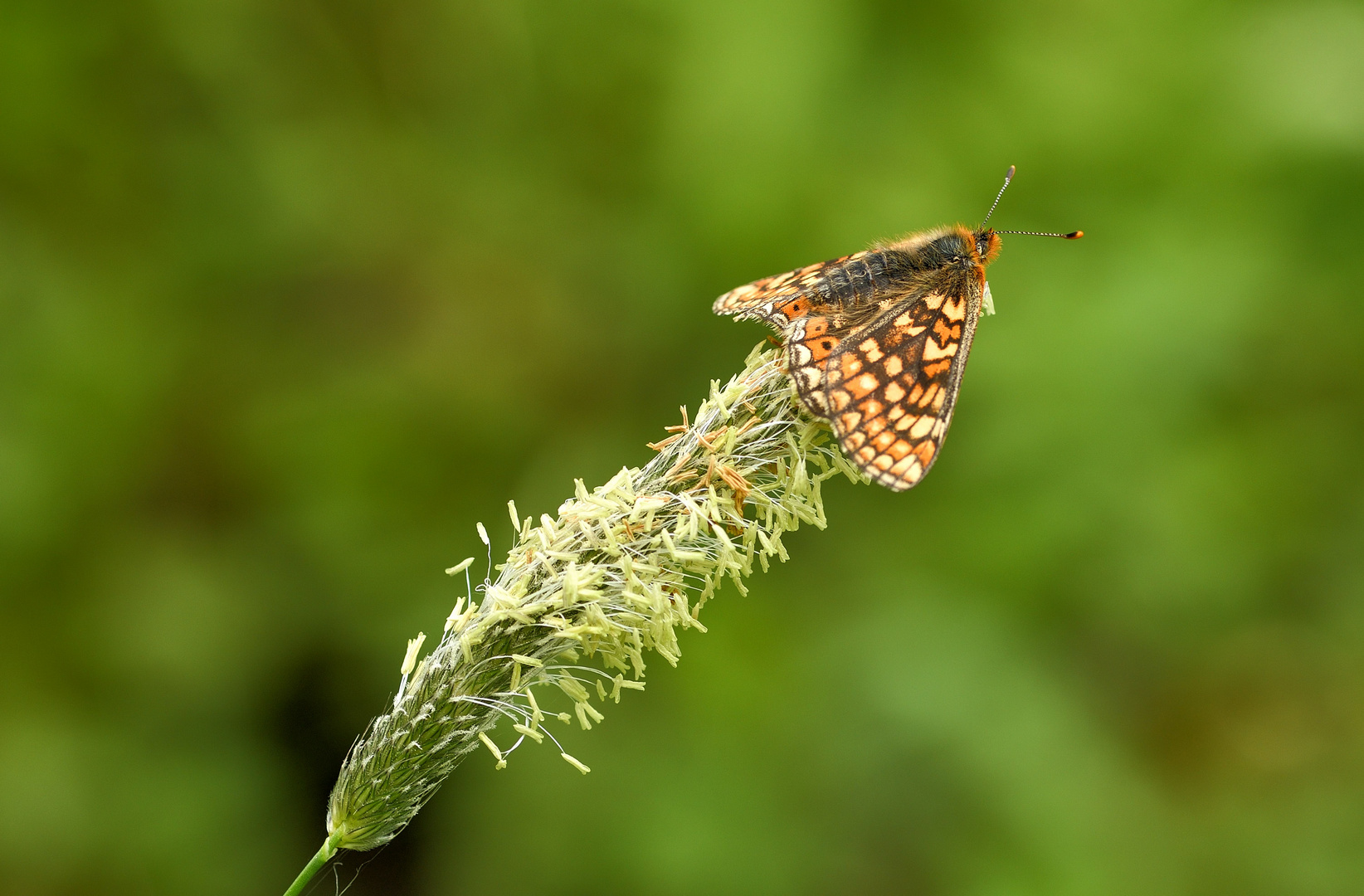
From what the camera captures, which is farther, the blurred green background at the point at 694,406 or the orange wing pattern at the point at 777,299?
the blurred green background at the point at 694,406

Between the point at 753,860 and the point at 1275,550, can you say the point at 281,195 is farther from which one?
the point at 1275,550

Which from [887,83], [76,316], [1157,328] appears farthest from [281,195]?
[1157,328]

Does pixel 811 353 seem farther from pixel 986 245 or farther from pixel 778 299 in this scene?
pixel 986 245

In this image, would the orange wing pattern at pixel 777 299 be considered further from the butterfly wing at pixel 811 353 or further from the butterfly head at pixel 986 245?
the butterfly head at pixel 986 245

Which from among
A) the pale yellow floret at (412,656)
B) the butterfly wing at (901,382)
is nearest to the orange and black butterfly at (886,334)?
the butterfly wing at (901,382)

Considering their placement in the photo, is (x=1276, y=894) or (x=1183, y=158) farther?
(x=1183, y=158)

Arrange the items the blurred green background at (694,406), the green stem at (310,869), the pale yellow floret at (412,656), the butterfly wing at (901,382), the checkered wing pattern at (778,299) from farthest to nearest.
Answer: the blurred green background at (694,406)
the checkered wing pattern at (778,299)
the butterfly wing at (901,382)
the pale yellow floret at (412,656)
the green stem at (310,869)

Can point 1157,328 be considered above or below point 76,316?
below
